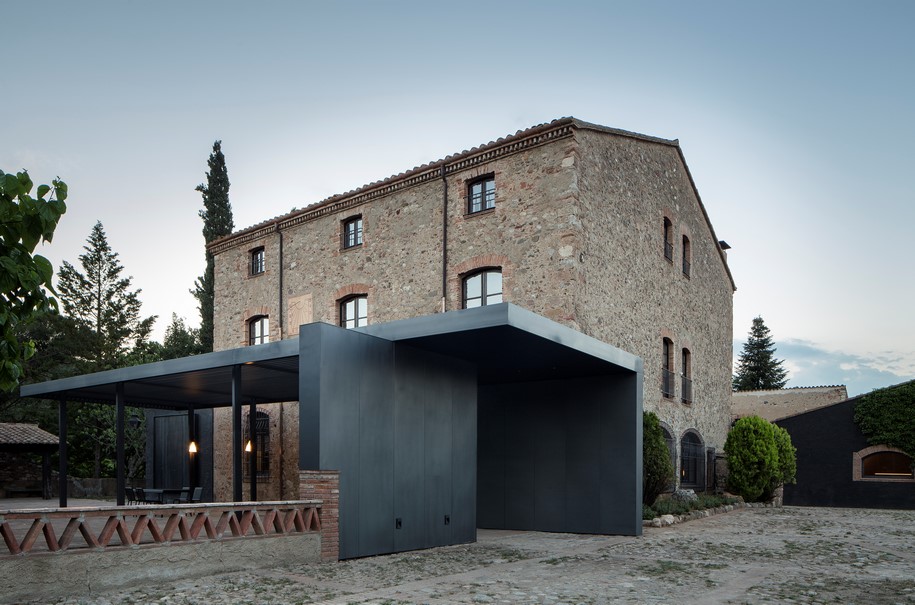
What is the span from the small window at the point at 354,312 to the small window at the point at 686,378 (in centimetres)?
841

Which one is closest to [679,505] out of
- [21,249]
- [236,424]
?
[236,424]

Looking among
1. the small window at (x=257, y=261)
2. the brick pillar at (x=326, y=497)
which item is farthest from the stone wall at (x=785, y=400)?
the brick pillar at (x=326, y=497)

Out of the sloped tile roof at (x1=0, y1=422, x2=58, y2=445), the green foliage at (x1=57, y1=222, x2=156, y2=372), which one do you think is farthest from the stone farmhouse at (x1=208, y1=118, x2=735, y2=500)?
the green foliage at (x1=57, y1=222, x2=156, y2=372)

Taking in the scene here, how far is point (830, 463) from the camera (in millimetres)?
22609

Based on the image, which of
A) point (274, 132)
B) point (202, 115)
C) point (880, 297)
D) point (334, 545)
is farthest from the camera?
point (880, 297)

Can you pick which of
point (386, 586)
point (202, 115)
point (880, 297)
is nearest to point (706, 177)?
point (880, 297)

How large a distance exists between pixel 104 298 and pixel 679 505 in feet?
112

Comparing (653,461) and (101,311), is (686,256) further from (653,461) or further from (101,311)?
(101,311)

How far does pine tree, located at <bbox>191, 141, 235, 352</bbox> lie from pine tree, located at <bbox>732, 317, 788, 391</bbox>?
33.9 meters

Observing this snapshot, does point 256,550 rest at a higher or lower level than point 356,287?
lower

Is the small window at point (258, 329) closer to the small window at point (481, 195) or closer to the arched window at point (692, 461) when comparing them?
the small window at point (481, 195)

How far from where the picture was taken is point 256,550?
8.50 m

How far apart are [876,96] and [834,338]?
52.3 feet

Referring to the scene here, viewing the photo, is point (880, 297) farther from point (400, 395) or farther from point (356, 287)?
point (400, 395)
